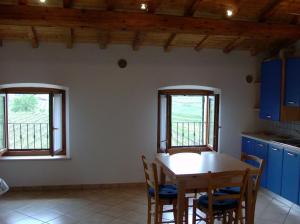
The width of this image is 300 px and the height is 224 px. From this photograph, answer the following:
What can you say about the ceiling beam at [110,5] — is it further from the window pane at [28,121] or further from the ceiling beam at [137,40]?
the window pane at [28,121]

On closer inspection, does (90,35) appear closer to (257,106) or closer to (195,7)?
(195,7)

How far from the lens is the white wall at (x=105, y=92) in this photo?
4.89 metres

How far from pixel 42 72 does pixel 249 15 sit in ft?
10.7

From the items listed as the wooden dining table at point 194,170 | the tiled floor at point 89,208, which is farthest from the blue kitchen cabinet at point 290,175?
the wooden dining table at point 194,170

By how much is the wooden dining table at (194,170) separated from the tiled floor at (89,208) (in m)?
0.84

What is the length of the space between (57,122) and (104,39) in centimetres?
162

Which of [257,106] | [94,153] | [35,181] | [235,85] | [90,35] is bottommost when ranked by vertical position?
[35,181]

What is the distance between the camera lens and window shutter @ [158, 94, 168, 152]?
543 cm

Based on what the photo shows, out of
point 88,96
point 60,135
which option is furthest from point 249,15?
point 60,135

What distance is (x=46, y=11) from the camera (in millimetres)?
3600

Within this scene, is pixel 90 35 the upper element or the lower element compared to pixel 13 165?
upper

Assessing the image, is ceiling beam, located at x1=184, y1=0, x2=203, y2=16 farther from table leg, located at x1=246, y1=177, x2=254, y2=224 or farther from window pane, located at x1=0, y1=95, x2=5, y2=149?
window pane, located at x1=0, y1=95, x2=5, y2=149

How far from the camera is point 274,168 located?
4.68 metres

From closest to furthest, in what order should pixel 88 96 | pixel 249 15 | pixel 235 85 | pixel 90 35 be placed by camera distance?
1. pixel 249 15
2. pixel 90 35
3. pixel 88 96
4. pixel 235 85
